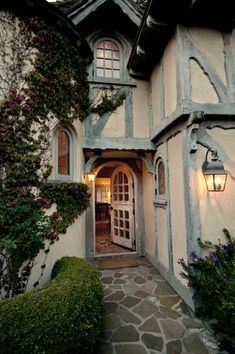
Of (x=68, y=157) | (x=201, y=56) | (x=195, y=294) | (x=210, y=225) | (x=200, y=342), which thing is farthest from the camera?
(x=68, y=157)

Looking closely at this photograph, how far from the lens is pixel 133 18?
546 cm

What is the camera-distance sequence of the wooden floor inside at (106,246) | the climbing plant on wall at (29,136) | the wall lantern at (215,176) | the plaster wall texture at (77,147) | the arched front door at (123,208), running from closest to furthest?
the climbing plant on wall at (29,136) → the wall lantern at (215,176) → the plaster wall texture at (77,147) → the wooden floor inside at (106,246) → the arched front door at (123,208)

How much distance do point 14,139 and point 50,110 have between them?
3.35ft

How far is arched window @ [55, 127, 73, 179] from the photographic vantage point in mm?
4543

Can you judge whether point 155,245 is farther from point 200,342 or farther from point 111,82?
point 111,82

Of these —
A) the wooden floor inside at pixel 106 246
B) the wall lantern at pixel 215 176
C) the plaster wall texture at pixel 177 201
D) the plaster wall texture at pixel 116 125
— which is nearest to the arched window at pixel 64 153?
the plaster wall texture at pixel 116 125

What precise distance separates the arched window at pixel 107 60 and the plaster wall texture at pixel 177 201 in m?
3.00

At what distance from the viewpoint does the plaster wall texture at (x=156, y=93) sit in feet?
16.5

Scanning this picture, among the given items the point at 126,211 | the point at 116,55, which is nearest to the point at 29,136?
the point at 116,55

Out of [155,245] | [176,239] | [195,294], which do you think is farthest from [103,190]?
[195,294]

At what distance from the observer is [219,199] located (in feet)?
12.4

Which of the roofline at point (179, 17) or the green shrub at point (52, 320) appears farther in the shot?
the roofline at point (179, 17)

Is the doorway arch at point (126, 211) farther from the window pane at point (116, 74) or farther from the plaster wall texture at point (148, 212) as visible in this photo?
the window pane at point (116, 74)

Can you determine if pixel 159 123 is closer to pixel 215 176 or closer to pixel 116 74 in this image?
pixel 215 176
